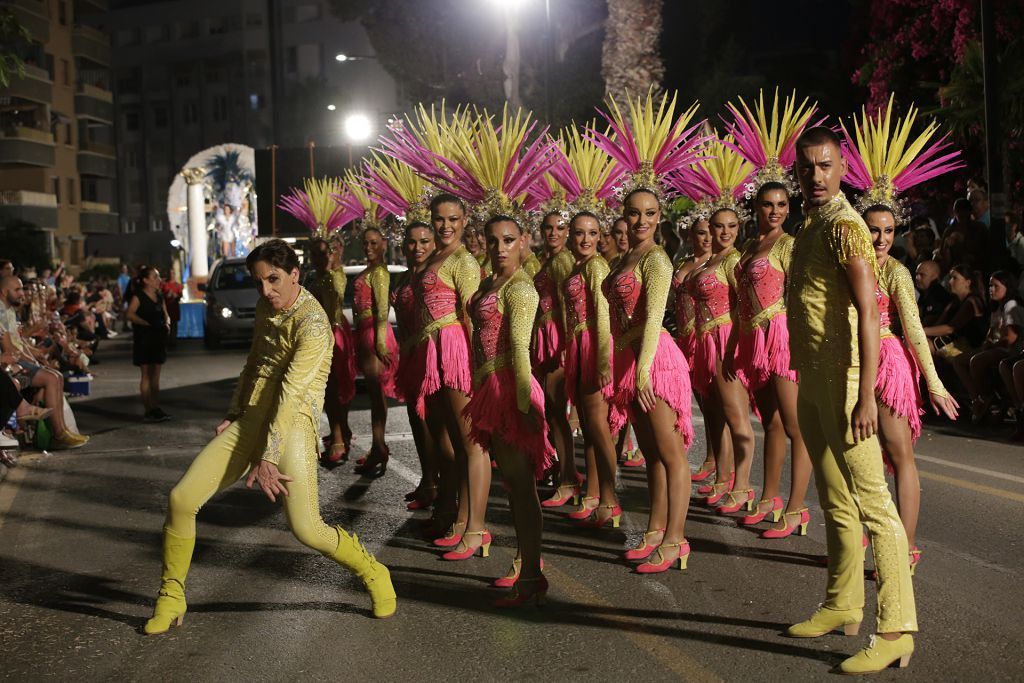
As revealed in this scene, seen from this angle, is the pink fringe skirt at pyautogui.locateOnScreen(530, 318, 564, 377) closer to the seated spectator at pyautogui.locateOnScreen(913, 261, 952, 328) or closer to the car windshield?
the seated spectator at pyautogui.locateOnScreen(913, 261, 952, 328)

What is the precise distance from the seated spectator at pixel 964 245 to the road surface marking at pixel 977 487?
189 inches

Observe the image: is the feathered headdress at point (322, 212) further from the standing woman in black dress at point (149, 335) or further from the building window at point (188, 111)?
the building window at point (188, 111)

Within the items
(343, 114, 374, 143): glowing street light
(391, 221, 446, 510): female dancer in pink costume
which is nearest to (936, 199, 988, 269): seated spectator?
(391, 221, 446, 510): female dancer in pink costume

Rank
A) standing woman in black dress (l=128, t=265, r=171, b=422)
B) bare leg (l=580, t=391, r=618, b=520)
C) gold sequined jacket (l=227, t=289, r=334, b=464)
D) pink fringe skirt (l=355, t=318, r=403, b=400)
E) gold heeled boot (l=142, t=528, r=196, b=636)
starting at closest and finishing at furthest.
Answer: gold sequined jacket (l=227, t=289, r=334, b=464), gold heeled boot (l=142, t=528, r=196, b=636), bare leg (l=580, t=391, r=618, b=520), pink fringe skirt (l=355, t=318, r=403, b=400), standing woman in black dress (l=128, t=265, r=171, b=422)

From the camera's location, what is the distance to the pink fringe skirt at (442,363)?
24.4 feet

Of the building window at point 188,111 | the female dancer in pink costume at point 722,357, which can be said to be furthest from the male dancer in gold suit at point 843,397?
the building window at point 188,111

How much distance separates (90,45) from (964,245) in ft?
230

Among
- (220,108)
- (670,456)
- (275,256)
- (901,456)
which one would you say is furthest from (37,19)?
(901,456)

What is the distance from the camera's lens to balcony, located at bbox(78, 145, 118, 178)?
73.3 m

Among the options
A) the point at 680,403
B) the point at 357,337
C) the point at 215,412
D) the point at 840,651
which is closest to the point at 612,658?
the point at 840,651

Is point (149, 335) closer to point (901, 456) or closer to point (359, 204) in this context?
point (359, 204)

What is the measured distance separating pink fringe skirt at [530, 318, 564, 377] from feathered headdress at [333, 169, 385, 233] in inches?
91.0

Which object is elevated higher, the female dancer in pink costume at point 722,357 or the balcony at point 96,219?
the balcony at point 96,219

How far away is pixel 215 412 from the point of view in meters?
15.7
